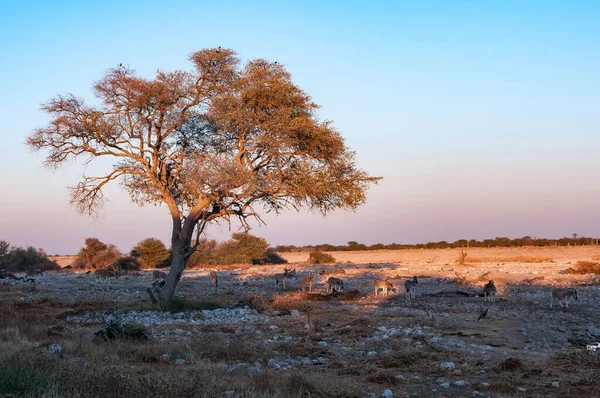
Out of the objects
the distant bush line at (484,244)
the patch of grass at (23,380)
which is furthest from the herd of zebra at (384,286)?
the distant bush line at (484,244)

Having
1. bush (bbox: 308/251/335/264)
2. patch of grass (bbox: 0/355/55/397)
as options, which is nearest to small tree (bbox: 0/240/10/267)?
bush (bbox: 308/251/335/264)

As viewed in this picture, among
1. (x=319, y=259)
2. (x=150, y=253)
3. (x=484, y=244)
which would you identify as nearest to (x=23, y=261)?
(x=150, y=253)

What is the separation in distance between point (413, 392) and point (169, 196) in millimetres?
15484

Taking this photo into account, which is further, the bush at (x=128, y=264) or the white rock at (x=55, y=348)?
the bush at (x=128, y=264)

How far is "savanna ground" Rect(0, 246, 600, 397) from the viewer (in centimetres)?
859

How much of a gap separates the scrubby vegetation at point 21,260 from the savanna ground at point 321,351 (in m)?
33.3

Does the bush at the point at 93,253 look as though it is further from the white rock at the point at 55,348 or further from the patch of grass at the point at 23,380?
the patch of grass at the point at 23,380

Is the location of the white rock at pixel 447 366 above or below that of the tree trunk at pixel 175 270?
below

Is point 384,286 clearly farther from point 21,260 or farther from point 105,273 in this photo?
point 21,260

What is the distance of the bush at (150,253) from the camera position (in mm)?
59375

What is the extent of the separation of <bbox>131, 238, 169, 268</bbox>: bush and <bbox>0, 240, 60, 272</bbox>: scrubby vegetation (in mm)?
7687

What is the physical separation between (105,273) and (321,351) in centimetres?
2684

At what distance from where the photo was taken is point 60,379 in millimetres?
7977

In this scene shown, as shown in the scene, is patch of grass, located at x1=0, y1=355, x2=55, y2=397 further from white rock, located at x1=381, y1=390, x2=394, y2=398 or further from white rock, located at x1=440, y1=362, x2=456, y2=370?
white rock, located at x1=440, y1=362, x2=456, y2=370
